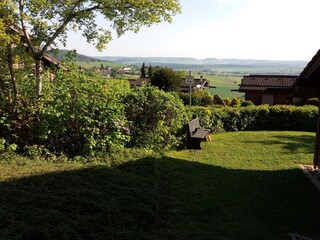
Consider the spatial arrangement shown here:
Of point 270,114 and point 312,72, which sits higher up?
point 312,72

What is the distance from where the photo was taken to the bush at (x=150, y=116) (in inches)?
399

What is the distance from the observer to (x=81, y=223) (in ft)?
14.0

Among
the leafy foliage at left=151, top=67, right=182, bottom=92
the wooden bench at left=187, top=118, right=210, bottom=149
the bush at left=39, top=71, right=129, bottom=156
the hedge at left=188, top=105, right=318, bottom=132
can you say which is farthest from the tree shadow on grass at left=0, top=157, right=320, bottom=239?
the leafy foliage at left=151, top=67, right=182, bottom=92

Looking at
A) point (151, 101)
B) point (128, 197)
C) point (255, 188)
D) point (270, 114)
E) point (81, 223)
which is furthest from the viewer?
point (270, 114)

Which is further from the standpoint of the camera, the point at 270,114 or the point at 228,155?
the point at 270,114

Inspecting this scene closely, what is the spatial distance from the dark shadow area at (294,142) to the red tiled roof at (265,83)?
2387cm

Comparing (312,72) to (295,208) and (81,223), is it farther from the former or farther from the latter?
(81,223)

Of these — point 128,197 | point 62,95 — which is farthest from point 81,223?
point 62,95

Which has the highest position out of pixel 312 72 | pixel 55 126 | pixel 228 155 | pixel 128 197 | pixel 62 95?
pixel 312 72

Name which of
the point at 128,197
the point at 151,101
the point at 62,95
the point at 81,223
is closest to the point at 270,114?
the point at 151,101

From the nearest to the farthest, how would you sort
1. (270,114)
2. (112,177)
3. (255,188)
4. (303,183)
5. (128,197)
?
(128,197) < (112,177) < (255,188) < (303,183) < (270,114)

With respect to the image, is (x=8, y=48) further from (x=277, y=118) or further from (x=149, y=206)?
(x=277, y=118)

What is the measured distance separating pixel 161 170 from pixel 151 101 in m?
2.70

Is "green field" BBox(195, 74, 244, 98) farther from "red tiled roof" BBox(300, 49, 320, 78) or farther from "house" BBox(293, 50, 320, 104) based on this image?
"red tiled roof" BBox(300, 49, 320, 78)
